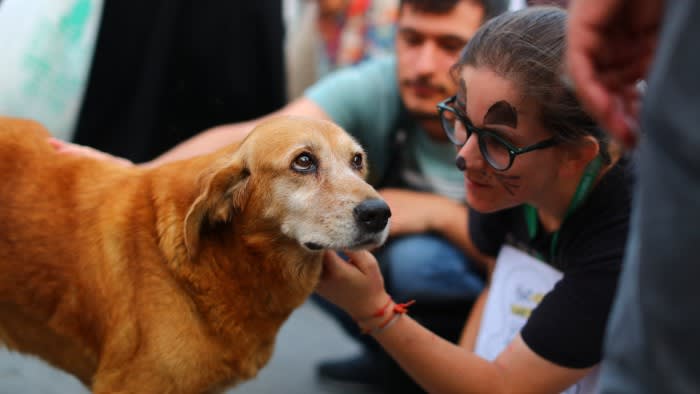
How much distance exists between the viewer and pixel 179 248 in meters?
1.61

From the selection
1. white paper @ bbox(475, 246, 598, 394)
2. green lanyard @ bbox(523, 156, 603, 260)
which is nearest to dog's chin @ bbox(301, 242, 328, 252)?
green lanyard @ bbox(523, 156, 603, 260)

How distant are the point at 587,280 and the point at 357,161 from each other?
2.23 ft

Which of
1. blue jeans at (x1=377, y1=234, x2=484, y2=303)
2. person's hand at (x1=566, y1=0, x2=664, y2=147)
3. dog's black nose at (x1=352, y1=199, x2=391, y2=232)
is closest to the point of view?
Result: person's hand at (x1=566, y1=0, x2=664, y2=147)

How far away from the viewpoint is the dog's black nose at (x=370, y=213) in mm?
1543

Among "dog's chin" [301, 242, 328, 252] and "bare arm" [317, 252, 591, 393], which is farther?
"bare arm" [317, 252, 591, 393]

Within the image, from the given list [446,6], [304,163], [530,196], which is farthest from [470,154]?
[446,6]

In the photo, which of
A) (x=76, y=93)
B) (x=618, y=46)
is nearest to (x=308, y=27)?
(x=76, y=93)

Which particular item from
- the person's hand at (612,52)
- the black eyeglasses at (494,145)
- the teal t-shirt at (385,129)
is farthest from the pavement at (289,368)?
the person's hand at (612,52)

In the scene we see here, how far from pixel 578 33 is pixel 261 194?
931 mm

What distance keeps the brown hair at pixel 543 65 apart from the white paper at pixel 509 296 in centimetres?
56

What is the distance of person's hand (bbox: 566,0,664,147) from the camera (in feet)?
2.93

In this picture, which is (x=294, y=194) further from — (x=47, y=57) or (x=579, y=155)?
(x=47, y=57)

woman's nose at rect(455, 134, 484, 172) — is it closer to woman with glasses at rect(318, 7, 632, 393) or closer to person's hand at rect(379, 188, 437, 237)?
woman with glasses at rect(318, 7, 632, 393)

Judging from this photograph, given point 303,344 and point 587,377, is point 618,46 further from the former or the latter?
point 303,344
